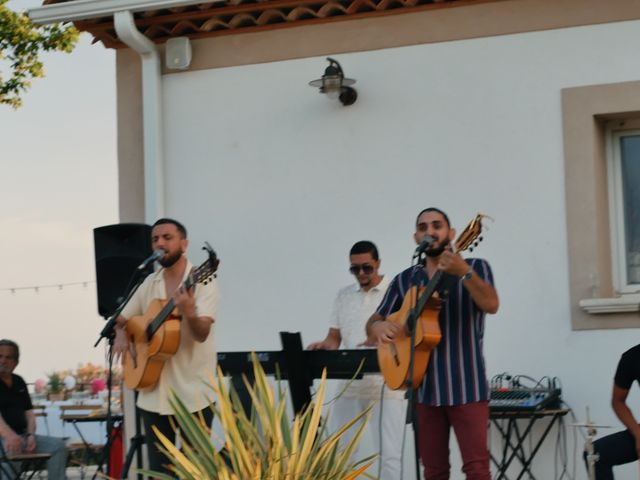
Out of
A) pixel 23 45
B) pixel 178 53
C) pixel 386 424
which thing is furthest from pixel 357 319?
pixel 23 45

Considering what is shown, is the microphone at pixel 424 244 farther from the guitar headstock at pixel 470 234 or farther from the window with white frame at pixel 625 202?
the window with white frame at pixel 625 202

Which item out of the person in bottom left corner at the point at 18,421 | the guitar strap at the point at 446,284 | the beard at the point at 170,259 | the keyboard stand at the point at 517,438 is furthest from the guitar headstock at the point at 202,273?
the person in bottom left corner at the point at 18,421

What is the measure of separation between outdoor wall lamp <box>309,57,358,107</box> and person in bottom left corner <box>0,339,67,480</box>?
314 cm

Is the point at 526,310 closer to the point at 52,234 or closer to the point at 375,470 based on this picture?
the point at 375,470

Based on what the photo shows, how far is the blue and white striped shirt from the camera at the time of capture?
602 cm

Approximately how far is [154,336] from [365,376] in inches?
50.7

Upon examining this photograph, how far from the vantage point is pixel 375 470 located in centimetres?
800

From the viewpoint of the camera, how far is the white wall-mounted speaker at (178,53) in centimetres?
902

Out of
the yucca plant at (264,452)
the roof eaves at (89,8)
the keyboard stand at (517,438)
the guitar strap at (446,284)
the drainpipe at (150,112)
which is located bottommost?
the keyboard stand at (517,438)

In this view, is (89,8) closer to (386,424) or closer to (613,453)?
(386,424)

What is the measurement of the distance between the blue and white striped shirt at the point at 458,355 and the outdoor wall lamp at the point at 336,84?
8.33 ft

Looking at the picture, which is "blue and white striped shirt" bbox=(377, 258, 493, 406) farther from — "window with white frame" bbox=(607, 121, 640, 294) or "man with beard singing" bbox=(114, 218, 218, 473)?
"window with white frame" bbox=(607, 121, 640, 294)

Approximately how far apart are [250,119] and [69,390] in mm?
7121

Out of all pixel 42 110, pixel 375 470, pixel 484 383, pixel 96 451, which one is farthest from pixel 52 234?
pixel 484 383
